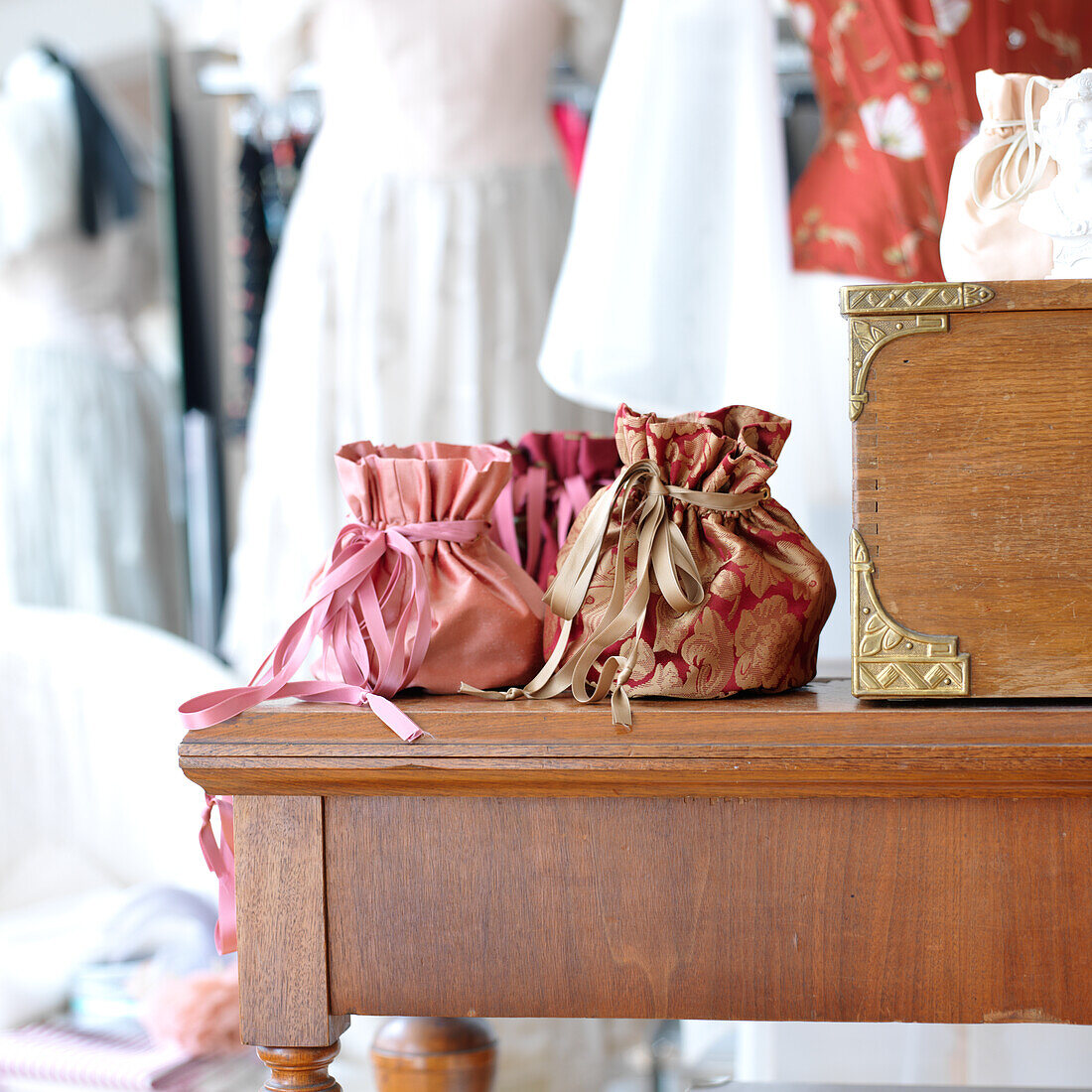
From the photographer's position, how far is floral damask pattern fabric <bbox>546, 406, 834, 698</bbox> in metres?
0.67

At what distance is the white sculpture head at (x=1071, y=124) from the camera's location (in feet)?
2.10

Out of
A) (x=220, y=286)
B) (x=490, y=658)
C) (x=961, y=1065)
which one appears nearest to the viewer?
(x=490, y=658)

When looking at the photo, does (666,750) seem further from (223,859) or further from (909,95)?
(909,95)

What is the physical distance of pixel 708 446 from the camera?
0.68 m

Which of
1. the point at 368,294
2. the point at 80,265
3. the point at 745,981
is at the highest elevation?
the point at 80,265

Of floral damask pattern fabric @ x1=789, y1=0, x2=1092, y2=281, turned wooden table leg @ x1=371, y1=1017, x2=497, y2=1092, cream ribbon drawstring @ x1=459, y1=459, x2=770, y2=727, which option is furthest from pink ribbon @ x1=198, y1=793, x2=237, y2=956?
floral damask pattern fabric @ x1=789, y1=0, x2=1092, y2=281

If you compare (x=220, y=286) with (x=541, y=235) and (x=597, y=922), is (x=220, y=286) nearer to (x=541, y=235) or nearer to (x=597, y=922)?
(x=541, y=235)

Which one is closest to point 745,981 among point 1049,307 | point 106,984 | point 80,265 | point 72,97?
point 1049,307

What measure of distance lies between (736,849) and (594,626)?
0.15 m

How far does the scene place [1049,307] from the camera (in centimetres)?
63

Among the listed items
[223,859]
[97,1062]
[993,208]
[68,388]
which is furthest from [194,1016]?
[68,388]

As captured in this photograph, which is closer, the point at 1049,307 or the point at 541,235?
the point at 1049,307

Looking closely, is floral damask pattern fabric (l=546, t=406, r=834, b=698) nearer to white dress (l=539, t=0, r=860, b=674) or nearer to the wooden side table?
the wooden side table

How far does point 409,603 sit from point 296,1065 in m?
0.26
